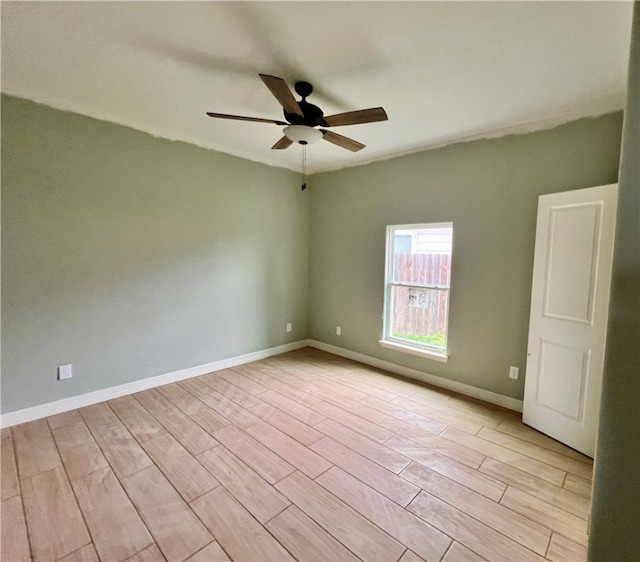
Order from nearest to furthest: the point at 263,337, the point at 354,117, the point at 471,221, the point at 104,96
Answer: the point at 354,117 < the point at 104,96 < the point at 471,221 < the point at 263,337

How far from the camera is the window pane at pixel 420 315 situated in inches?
137

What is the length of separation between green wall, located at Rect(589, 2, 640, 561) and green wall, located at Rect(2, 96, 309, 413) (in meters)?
3.49

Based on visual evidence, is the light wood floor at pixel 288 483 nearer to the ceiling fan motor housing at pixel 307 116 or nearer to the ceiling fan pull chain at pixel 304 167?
the ceiling fan motor housing at pixel 307 116

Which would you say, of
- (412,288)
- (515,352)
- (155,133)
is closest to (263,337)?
(412,288)

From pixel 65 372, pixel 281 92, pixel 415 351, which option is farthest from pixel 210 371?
pixel 281 92

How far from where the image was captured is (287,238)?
4465mm

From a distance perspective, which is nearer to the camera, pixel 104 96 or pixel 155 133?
pixel 104 96

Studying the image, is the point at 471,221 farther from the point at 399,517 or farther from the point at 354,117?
the point at 399,517

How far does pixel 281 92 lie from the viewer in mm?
1830

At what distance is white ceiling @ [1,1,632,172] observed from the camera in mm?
1577

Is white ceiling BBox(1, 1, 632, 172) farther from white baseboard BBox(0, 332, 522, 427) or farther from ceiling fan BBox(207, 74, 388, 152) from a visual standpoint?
white baseboard BBox(0, 332, 522, 427)

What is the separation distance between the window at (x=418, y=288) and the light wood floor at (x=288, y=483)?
2.73 feet

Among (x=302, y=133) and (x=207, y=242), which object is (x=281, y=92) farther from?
(x=207, y=242)

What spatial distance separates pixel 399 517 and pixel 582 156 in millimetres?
3010
